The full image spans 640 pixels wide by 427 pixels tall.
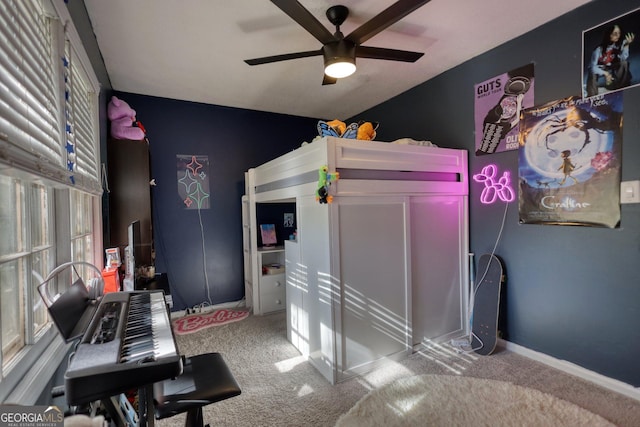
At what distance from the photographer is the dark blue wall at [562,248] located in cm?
181

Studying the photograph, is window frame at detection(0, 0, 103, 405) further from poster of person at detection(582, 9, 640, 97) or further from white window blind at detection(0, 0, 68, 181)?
poster of person at detection(582, 9, 640, 97)

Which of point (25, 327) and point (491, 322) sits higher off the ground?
point (25, 327)

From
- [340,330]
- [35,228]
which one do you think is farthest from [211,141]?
[340,330]

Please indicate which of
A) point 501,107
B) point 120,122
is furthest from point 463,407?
point 120,122

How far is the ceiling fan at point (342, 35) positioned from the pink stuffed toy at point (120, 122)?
1.42m

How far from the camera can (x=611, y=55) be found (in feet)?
6.04

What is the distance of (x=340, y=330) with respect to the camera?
2.05 metres

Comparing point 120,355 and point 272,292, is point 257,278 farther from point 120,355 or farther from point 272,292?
point 120,355

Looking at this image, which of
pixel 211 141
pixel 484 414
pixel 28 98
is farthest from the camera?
pixel 211 141

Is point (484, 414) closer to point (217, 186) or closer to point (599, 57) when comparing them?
point (599, 57)

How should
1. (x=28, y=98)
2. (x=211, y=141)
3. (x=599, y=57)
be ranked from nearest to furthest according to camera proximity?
1. (x=28, y=98)
2. (x=599, y=57)
3. (x=211, y=141)

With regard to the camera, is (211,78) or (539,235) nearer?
(539,235)

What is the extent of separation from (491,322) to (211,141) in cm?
348

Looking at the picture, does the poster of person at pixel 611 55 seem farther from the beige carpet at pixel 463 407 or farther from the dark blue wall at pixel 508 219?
the beige carpet at pixel 463 407
